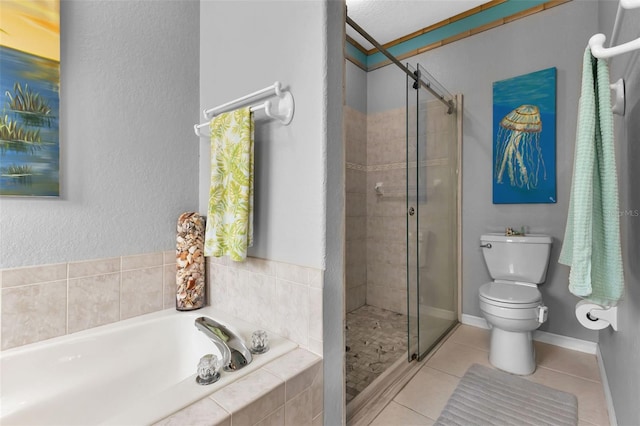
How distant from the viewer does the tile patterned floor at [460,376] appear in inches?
57.5

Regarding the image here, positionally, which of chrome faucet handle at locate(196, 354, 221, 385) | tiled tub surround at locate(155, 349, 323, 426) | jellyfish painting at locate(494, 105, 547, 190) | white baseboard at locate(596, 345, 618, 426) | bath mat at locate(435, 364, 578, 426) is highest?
jellyfish painting at locate(494, 105, 547, 190)

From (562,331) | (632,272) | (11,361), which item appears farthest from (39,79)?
(562,331)

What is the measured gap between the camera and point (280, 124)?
4.27ft

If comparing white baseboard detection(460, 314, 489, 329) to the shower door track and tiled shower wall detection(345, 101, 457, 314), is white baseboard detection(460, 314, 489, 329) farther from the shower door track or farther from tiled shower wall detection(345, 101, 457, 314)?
the shower door track

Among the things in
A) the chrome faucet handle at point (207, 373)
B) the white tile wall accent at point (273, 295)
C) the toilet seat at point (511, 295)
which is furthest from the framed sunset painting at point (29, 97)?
the toilet seat at point (511, 295)

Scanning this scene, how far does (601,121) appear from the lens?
2.83ft

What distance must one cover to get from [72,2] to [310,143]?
1.22 metres

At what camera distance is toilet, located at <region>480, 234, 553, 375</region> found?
1.75 m

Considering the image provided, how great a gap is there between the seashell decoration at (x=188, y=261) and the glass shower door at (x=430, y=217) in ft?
4.04

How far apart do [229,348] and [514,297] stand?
166 centimetres

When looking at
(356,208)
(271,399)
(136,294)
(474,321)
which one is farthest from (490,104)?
(136,294)

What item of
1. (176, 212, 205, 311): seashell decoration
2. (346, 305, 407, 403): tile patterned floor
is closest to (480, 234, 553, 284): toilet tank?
(346, 305, 407, 403): tile patterned floor

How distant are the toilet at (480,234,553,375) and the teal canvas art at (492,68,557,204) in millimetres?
354

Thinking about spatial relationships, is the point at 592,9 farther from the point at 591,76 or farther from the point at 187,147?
the point at 187,147
